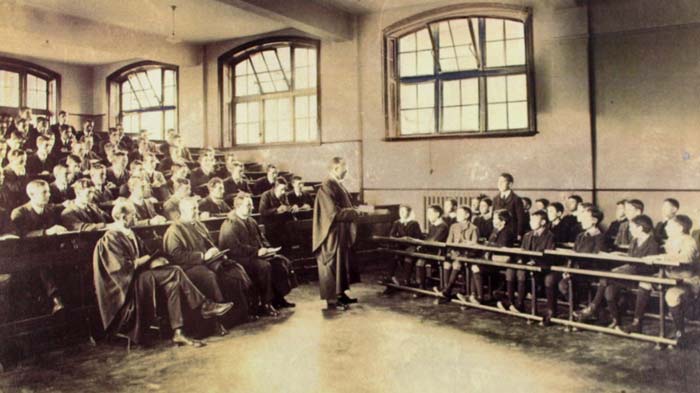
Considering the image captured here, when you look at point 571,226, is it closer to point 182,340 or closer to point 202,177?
point 182,340

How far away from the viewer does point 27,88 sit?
46.3 ft

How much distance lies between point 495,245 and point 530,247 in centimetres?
43

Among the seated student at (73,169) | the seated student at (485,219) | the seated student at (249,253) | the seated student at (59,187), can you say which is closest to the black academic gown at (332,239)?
the seated student at (249,253)

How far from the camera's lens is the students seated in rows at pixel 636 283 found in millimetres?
4781

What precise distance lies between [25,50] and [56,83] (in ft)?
5.01

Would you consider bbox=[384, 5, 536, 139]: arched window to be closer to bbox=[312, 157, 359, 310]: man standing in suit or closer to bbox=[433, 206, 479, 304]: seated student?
bbox=[433, 206, 479, 304]: seated student

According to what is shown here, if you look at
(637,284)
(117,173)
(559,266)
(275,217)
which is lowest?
(637,284)

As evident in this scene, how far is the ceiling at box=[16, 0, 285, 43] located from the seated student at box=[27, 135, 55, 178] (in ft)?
8.72

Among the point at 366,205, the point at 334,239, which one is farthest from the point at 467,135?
the point at 334,239

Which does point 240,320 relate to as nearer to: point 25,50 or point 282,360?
point 282,360

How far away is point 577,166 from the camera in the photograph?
7949mm

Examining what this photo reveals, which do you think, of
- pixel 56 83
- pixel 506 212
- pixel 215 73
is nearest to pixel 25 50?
pixel 56 83

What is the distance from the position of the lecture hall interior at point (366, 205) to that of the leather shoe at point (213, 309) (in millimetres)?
27

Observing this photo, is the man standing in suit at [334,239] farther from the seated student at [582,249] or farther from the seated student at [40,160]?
the seated student at [40,160]
